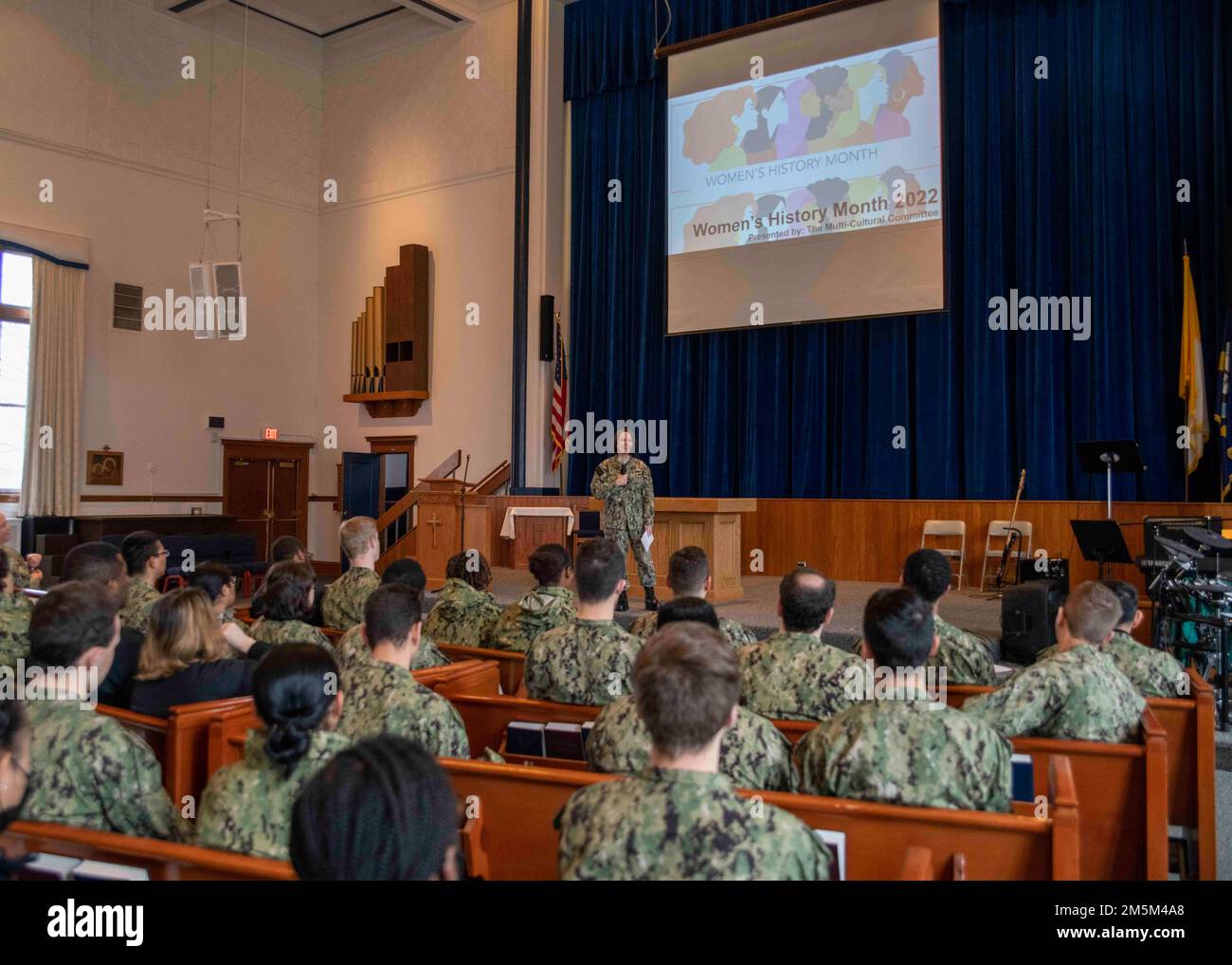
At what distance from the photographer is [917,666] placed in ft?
7.00

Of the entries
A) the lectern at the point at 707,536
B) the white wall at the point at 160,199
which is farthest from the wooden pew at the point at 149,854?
the white wall at the point at 160,199

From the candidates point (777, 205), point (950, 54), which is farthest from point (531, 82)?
point (950, 54)

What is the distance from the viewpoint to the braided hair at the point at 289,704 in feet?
5.79

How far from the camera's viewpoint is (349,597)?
14.1 ft

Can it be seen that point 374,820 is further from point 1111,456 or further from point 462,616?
point 1111,456

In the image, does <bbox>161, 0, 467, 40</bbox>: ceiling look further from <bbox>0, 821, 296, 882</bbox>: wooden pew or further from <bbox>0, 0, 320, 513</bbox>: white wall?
<bbox>0, 821, 296, 882</bbox>: wooden pew

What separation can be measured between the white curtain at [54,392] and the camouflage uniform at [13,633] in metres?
8.06

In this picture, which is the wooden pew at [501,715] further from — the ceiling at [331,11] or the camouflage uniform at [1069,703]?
the ceiling at [331,11]

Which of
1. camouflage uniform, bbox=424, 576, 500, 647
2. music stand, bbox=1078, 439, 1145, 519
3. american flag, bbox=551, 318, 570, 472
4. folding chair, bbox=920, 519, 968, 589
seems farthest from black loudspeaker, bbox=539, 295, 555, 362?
camouflage uniform, bbox=424, 576, 500, 647

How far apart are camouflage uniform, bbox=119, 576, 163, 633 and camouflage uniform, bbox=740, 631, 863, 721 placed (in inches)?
93.1

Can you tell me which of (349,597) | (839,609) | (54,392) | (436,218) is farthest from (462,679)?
(436,218)

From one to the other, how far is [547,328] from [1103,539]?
6.45 meters

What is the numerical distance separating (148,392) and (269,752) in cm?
1117

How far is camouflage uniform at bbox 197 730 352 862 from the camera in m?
1.77
